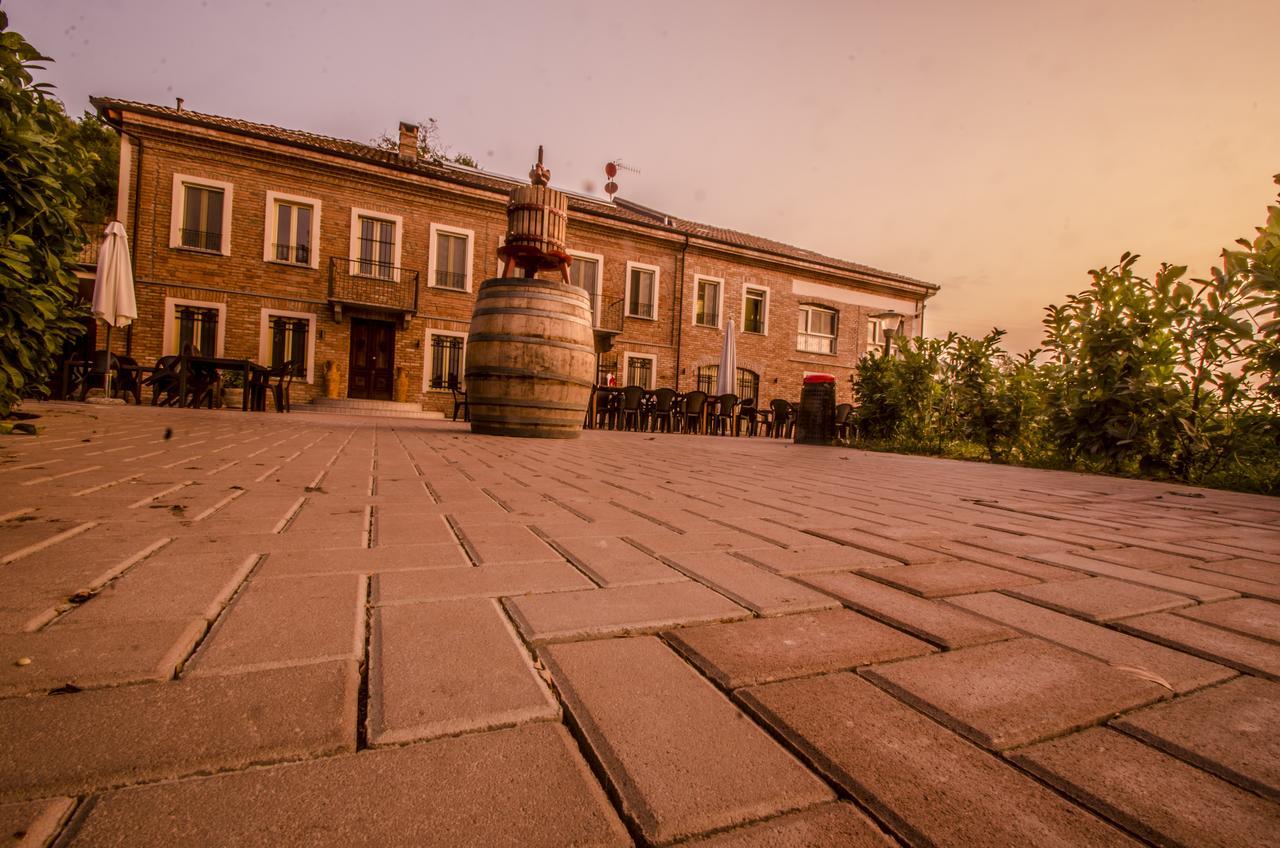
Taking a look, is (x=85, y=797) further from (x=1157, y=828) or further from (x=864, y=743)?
(x=1157, y=828)

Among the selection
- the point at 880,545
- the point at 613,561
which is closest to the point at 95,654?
the point at 613,561

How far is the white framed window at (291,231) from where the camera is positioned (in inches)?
584

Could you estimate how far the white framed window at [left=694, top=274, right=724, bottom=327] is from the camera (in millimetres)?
20484

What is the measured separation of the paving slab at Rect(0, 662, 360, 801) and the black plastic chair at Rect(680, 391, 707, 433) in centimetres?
1375

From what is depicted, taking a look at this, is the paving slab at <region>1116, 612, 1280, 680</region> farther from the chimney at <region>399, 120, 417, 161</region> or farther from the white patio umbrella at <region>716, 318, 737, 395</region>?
the chimney at <region>399, 120, 417, 161</region>

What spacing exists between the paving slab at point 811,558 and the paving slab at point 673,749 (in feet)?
2.28

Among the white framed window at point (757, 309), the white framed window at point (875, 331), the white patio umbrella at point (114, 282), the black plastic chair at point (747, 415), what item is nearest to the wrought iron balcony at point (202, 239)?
the white patio umbrella at point (114, 282)

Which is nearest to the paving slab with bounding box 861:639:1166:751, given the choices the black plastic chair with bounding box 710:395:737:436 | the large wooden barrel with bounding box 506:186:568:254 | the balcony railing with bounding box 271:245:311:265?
the large wooden barrel with bounding box 506:186:568:254

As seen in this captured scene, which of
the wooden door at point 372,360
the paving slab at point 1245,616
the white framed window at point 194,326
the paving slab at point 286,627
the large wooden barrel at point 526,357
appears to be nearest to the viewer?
the paving slab at point 286,627

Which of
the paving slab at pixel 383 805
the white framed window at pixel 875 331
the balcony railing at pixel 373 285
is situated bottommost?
the paving slab at pixel 383 805

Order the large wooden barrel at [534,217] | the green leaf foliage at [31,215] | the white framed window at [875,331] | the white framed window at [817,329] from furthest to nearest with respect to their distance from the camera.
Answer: the white framed window at [875,331] → the white framed window at [817,329] → the large wooden barrel at [534,217] → the green leaf foliage at [31,215]

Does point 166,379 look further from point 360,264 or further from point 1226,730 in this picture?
point 1226,730

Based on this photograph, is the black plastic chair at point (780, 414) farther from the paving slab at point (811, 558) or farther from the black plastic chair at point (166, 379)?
the paving slab at point (811, 558)

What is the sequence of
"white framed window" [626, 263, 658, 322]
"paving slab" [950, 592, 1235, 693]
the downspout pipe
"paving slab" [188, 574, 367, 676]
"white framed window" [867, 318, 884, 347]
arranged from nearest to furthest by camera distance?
"paving slab" [188, 574, 367, 676]
"paving slab" [950, 592, 1235, 693]
"white framed window" [626, 263, 658, 322]
the downspout pipe
"white framed window" [867, 318, 884, 347]
